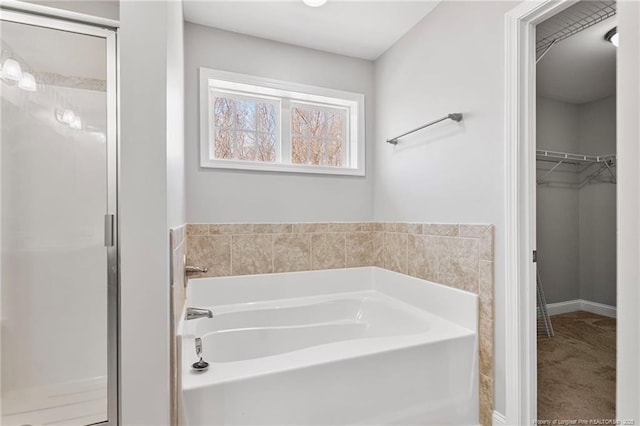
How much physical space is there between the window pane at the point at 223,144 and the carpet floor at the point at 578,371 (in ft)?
8.58

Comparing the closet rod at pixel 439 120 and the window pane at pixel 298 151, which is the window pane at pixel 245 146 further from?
the closet rod at pixel 439 120

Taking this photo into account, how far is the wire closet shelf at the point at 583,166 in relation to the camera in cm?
351

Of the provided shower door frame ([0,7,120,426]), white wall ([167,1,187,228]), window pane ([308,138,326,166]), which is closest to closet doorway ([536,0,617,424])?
window pane ([308,138,326,166])

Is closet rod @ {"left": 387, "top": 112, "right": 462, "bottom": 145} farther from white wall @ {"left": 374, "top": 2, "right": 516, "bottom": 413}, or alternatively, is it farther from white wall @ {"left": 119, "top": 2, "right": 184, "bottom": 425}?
white wall @ {"left": 119, "top": 2, "right": 184, "bottom": 425}

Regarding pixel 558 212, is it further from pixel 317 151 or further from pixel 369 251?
pixel 317 151

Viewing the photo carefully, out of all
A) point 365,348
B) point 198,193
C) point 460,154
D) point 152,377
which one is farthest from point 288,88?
point 152,377

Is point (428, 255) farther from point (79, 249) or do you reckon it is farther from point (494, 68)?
point (79, 249)

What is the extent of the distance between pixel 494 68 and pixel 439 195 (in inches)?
30.9

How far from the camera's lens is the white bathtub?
55.5 inches

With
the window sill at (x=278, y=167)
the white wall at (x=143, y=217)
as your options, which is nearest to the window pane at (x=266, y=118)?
the window sill at (x=278, y=167)

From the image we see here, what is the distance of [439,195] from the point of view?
219 centimetres

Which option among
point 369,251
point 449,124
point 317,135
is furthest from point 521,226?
point 317,135

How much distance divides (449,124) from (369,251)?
49.1 inches

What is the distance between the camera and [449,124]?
2092 millimetres
